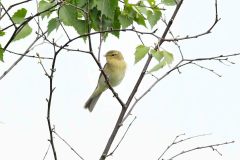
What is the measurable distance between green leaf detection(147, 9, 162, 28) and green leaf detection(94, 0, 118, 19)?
1.18 feet

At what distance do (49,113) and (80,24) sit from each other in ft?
2.27

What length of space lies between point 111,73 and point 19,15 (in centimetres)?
371

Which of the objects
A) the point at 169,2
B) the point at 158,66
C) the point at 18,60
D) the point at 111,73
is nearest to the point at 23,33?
the point at 18,60

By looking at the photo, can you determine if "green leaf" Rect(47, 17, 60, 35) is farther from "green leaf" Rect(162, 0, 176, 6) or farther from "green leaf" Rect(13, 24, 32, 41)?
"green leaf" Rect(162, 0, 176, 6)

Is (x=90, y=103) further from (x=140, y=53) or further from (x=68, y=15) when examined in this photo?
(x=68, y=15)

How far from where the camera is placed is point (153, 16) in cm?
349

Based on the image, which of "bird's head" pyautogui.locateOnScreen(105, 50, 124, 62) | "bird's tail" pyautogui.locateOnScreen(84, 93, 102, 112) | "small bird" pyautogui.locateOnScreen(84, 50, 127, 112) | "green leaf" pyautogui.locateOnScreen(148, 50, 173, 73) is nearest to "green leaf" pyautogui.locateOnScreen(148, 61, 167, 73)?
"green leaf" pyautogui.locateOnScreen(148, 50, 173, 73)

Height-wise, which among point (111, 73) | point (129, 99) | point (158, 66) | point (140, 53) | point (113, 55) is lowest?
point (129, 99)

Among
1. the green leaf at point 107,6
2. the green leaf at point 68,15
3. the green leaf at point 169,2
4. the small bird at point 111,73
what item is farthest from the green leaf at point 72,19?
the small bird at point 111,73

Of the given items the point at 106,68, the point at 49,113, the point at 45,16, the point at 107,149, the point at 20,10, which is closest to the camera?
the point at 49,113

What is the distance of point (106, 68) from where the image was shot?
6949 mm

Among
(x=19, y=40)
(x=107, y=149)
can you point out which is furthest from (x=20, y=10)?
(x=107, y=149)

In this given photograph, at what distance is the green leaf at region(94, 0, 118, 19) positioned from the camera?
311 centimetres

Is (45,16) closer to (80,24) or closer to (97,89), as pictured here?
(80,24)
